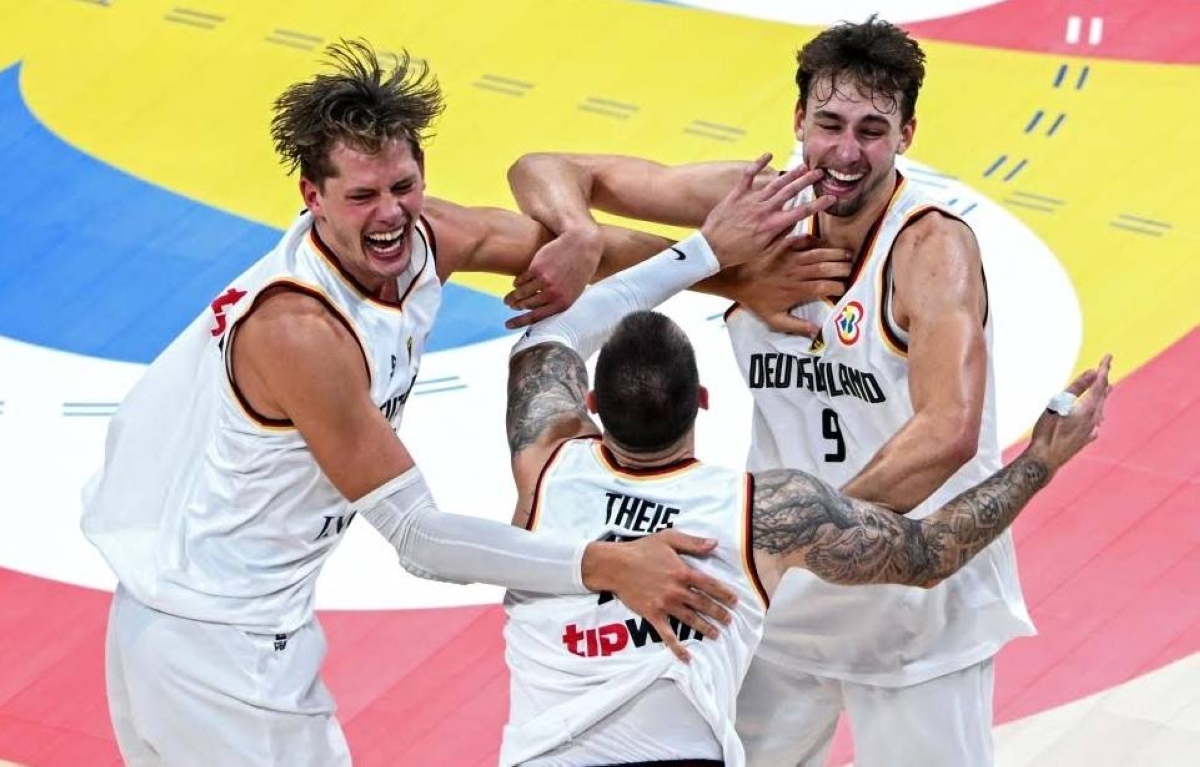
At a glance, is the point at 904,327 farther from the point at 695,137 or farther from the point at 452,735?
the point at 695,137

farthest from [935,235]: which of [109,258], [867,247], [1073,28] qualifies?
[1073,28]

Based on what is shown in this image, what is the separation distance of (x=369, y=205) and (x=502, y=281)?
4.50 metres

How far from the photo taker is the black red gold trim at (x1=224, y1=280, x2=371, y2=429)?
569 cm

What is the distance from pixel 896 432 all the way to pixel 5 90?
7193 millimetres

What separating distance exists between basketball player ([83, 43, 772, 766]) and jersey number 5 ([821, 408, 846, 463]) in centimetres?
116

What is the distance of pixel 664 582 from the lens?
16.9 ft

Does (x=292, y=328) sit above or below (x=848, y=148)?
below

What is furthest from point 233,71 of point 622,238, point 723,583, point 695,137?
point 723,583

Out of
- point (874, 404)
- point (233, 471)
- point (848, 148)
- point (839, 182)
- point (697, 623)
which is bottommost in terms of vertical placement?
point (233, 471)

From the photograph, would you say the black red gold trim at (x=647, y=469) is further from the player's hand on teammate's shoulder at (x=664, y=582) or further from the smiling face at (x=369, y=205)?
the smiling face at (x=369, y=205)

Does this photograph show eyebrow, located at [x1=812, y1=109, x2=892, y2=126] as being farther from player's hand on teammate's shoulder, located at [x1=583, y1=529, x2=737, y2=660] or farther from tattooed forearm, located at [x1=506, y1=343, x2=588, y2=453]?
player's hand on teammate's shoulder, located at [x1=583, y1=529, x2=737, y2=660]

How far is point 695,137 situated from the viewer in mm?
10828

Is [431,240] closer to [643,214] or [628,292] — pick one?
[628,292]

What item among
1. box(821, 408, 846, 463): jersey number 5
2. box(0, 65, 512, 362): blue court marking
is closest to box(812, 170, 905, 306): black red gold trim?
box(821, 408, 846, 463): jersey number 5
